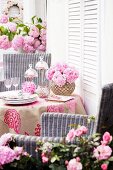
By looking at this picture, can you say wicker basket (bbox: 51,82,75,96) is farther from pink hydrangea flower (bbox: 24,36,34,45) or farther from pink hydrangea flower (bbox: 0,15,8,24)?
pink hydrangea flower (bbox: 0,15,8,24)

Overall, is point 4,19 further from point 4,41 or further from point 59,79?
point 59,79

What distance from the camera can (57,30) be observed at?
408 centimetres

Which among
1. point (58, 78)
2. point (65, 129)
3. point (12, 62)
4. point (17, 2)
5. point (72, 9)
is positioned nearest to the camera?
point (65, 129)

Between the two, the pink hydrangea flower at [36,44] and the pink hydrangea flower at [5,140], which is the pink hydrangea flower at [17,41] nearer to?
the pink hydrangea flower at [36,44]

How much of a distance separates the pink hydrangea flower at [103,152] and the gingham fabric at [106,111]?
1.44 feet

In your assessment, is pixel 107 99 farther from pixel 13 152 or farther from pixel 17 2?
pixel 17 2

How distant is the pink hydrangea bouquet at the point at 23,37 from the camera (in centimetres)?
409

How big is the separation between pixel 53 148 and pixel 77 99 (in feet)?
5.51

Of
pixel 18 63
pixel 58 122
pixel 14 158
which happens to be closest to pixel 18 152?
pixel 14 158

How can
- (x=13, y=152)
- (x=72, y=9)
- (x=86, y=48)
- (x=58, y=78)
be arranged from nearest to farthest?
(x=13, y=152), (x=58, y=78), (x=86, y=48), (x=72, y=9)

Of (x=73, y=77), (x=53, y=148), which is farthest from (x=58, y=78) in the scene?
(x=53, y=148)

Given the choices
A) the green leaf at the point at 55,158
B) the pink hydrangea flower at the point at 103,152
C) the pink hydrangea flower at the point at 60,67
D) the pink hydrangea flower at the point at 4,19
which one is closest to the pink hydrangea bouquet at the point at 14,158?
the green leaf at the point at 55,158

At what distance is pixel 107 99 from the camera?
2051 millimetres

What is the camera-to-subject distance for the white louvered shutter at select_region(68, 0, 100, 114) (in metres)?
3.16
